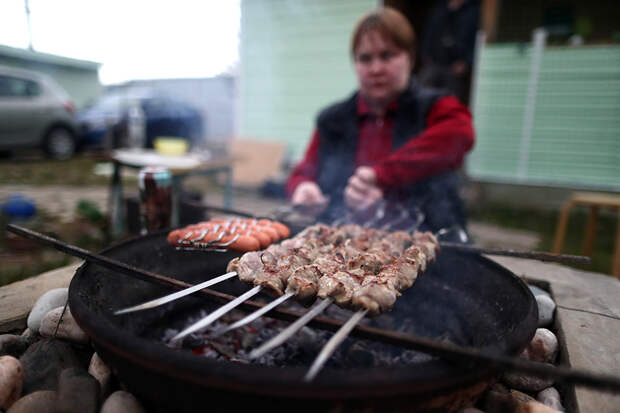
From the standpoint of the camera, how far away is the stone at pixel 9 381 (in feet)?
4.44

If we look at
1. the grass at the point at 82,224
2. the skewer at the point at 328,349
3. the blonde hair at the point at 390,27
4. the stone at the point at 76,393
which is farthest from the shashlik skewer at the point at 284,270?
the grass at the point at 82,224

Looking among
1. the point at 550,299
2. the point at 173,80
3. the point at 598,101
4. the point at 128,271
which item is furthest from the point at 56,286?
the point at 173,80

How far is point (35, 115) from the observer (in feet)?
19.5

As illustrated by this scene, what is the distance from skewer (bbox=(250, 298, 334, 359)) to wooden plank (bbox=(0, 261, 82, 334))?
1467 mm

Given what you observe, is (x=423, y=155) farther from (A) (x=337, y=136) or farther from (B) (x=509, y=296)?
(B) (x=509, y=296)

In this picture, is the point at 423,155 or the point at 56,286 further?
the point at 423,155

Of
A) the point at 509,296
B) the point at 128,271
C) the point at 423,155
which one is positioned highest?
the point at 423,155

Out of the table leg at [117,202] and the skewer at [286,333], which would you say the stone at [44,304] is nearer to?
the skewer at [286,333]

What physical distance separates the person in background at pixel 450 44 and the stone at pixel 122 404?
6.66m

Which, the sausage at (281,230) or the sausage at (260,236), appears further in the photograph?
the sausage at (281,230)

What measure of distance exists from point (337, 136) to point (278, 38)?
5945mm

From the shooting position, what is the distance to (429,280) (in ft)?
6.98

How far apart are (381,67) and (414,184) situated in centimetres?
98

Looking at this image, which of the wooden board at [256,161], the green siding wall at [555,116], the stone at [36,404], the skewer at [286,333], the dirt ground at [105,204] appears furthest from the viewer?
the wooden board at [256,161]
